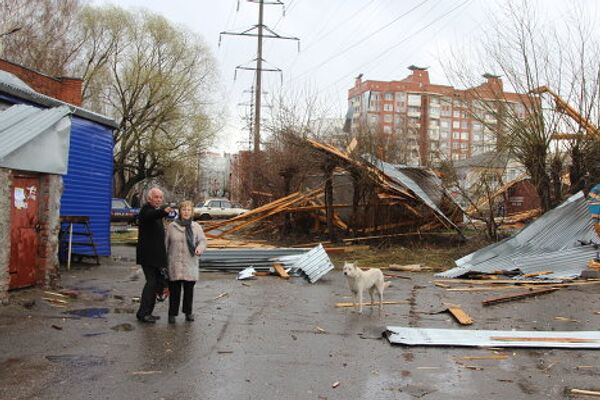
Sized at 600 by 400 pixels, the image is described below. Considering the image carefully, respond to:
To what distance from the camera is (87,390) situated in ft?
15.8

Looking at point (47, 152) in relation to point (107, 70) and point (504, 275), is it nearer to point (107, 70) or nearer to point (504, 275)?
point (504, 275)

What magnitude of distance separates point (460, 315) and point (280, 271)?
505 centimetres

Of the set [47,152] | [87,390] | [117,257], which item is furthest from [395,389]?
[117,257]

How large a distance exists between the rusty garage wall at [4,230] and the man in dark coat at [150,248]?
2.13 m

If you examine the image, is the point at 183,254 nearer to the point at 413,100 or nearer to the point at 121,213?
the point at 121,213

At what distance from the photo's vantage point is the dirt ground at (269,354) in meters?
5.04

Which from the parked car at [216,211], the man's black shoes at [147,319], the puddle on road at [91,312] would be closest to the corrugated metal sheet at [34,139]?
the puddle on road at [91,312]

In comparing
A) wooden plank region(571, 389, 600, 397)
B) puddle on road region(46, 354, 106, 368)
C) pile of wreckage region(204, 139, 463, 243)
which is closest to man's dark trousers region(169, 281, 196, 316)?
puddle on road region(46, 354, 106, 368)

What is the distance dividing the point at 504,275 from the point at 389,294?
135 inches

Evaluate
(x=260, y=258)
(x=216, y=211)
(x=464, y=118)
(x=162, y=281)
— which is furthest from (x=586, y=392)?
(x=464, y=118)

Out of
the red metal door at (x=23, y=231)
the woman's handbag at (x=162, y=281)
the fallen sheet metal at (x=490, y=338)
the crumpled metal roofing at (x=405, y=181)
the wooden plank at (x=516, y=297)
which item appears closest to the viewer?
the fallen sheet metal at (x=490, y=338)

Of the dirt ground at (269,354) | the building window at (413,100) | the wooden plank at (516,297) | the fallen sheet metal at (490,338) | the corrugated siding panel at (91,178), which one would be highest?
the building window at (413,100)

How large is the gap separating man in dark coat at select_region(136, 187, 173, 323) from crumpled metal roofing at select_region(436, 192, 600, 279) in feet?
24.4

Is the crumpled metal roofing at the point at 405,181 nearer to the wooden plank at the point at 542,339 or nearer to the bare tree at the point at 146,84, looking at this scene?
the wooden plank at the point at 542,339
